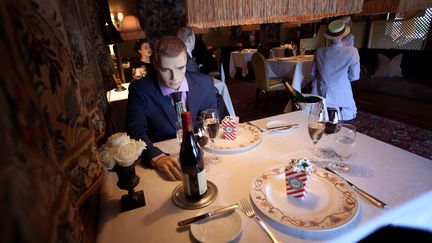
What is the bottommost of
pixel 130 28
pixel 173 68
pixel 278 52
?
pixel 278 52

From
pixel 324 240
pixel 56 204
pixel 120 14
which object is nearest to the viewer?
pixel 56 204

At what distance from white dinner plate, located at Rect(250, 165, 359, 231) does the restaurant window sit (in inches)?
179

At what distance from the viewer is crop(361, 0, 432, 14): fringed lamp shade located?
915 mm

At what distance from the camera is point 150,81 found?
1.33 metres

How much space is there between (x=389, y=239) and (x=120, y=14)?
295 inches

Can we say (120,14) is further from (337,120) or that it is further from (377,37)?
(337,120)

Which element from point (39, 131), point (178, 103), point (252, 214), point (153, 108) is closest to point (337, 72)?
point (178, 103)

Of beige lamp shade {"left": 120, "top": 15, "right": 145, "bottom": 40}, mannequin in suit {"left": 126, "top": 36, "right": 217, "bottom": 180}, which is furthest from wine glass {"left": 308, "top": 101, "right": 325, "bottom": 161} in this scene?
beige lamp shade {"left": 120, "top": 15, "right": 145, "bottom": 40}

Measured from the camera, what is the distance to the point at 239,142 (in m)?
1.11

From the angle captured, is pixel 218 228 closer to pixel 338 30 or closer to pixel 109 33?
pixel 109 33

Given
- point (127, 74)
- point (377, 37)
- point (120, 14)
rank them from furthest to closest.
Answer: point (120, 14) < point (377, 37) < point (127, 74)

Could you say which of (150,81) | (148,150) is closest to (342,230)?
(148,150)

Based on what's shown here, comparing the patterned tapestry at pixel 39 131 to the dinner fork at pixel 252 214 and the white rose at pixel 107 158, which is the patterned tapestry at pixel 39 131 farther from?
the dinner fork at pixel 252 214

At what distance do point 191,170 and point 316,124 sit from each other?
0.56 meters
